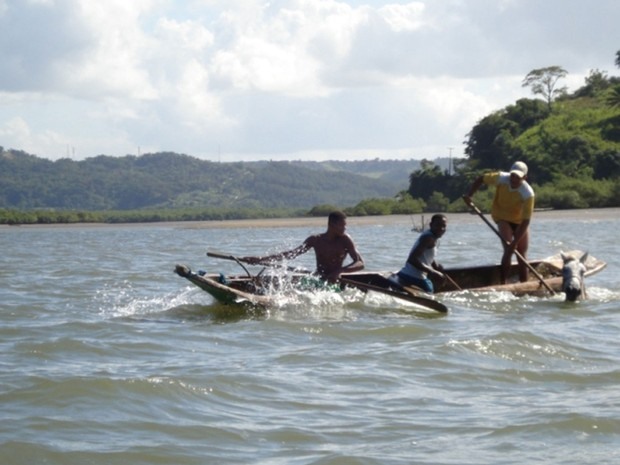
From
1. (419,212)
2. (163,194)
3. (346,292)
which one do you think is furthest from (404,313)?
(163,194)

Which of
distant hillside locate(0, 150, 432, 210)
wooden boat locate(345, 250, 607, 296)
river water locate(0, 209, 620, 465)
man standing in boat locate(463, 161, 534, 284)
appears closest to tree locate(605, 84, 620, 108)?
wooden boat locate(345, 250, 607, 296)

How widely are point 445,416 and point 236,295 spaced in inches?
178

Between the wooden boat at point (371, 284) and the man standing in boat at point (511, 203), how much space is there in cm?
50

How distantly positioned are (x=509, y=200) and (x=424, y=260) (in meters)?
1.55

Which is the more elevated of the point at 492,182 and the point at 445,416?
the point at 492,182

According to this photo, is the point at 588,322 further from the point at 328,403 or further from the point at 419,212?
the point at 419,212

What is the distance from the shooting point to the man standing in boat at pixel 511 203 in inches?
518

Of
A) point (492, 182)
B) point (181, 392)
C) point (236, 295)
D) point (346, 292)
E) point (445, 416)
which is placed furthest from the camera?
point (492, 182)

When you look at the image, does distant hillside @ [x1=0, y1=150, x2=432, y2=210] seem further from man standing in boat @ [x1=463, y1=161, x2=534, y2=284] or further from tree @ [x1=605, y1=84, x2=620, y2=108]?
man standing in boat @ [x1=463, y1=161, x2=534, y2=284]

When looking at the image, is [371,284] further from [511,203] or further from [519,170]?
[519,170]

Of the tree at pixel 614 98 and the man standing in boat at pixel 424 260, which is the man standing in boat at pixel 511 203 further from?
the tree at pixel 614 98

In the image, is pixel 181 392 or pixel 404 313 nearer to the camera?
pixel 181 392

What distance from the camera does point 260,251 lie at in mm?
29172

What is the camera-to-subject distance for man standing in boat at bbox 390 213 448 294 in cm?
1216
